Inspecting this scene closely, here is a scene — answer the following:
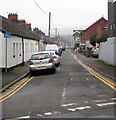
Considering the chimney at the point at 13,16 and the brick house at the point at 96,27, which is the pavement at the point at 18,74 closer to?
the chimney at the point at 13,16

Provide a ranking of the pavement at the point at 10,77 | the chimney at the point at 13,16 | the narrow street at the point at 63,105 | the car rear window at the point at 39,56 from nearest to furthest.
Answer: the narrow street at the point at 63,105 < the pavement at the point at 10,77 < the car rear window at the point at 39,56 < the chimney at the point at 13,16

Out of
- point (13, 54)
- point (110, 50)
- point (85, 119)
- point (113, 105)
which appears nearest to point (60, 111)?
point (85, 119)

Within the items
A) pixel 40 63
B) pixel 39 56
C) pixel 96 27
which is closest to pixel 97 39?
pixel 96 27

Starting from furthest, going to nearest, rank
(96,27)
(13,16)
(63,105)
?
1. (96,27)
2. (13,16)
3. (63,105)

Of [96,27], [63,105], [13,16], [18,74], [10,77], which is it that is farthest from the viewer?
[96,27]

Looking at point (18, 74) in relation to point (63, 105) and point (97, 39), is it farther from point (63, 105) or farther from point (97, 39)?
point (97, 39)

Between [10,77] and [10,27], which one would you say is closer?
[10,77]

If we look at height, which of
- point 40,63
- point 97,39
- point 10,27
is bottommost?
point 40,63

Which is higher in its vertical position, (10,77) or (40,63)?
(40,63)

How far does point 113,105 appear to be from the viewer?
7.99 metres

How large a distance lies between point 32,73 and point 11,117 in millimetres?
11537

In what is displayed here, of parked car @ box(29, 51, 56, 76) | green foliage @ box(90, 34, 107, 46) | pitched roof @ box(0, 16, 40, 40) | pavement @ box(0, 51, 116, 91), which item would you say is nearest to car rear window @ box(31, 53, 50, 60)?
parked car @ box(29, 51, 56, 76)

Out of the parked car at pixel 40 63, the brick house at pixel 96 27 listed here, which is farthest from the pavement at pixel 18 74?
the brick house at pixel 96 27

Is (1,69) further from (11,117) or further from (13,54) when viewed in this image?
(11,117)
